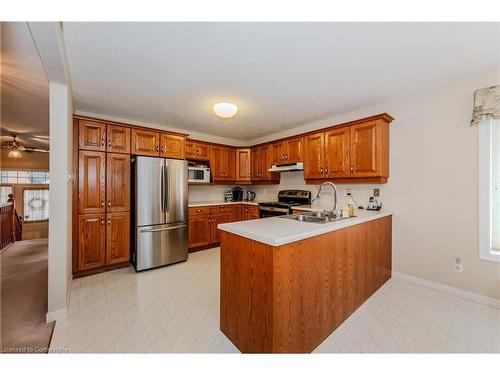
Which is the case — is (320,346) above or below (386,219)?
below

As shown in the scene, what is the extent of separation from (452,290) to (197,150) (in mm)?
4228

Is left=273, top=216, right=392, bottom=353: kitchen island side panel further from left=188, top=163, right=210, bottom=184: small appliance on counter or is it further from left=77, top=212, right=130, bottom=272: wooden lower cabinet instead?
left=188, top=163, right=210, bottom=184: small appliance on counter

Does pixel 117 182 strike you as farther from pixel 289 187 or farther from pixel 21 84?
pixel 289 187

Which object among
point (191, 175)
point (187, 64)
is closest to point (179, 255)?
point (191, 175)

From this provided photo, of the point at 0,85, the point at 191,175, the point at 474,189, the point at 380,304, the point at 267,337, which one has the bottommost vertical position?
the point at 380,304

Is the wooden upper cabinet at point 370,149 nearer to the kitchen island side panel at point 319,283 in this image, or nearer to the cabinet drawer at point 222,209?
the kitchen island side panel at point 319,283

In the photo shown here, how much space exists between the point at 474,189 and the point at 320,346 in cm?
229

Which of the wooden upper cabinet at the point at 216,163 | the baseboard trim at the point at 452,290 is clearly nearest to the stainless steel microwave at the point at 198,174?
the wooden upper cabinet at the point at 216,163

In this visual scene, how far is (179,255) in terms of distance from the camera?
338 centimetres

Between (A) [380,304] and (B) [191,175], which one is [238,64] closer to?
(B) [191,175]

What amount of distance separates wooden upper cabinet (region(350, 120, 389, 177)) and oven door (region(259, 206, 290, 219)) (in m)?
1.19
